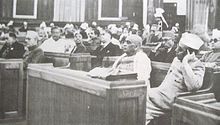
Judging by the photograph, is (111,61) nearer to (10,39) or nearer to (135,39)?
(135,39)

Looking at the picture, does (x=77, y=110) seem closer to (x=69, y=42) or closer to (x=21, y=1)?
(x=21, y=1)

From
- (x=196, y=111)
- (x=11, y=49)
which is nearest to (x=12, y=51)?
(x=11, y=49)

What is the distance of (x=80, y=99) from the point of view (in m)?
2.05

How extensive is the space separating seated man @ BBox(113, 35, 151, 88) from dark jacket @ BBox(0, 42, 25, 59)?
3.33ft

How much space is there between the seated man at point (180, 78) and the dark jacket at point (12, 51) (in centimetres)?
128

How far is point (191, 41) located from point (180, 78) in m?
0.24

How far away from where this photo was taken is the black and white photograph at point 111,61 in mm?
1871

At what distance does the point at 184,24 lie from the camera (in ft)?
6.91

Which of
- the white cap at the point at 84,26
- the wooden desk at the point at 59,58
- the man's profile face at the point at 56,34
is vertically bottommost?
the wooden desk at the point at 59,58

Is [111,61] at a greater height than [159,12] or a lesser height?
lesser

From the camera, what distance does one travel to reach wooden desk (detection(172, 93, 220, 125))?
4.99 ft

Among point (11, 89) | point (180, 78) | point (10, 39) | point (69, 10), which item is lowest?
point (11, 89)

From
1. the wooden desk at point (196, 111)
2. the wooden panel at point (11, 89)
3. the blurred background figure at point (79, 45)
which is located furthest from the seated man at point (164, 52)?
the wooden panel at point (11, 89)

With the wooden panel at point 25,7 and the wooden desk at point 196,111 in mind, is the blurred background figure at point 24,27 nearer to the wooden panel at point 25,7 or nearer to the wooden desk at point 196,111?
the wooden panel at point 25,7
